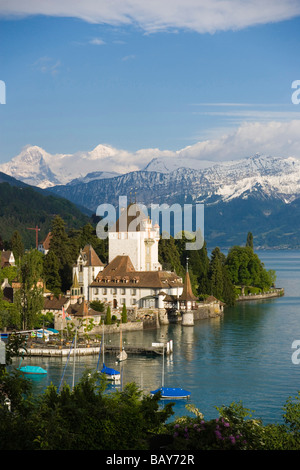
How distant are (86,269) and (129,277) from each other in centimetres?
538

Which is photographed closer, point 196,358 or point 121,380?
point 121,380

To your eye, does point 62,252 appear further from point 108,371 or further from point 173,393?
point 173,393

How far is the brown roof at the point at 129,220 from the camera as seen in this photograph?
8669cm

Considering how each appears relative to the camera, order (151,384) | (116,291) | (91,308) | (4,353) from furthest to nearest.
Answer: (116,291), (91,308), (151,384), (4,353)

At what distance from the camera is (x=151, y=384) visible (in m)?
46.3

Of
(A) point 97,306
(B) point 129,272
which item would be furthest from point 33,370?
(B) point 129,272

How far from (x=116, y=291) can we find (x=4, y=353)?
2233 inches

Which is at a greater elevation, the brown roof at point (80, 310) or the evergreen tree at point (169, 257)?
the evergreen tree at point (169, 257)

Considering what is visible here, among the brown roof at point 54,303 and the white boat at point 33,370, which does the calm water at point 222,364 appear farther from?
the brown roof at point 54,303

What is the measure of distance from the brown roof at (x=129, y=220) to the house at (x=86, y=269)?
15.6ft

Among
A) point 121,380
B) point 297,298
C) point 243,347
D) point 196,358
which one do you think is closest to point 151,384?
point 121,380

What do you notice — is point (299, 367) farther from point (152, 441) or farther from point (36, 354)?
point (152, 441)

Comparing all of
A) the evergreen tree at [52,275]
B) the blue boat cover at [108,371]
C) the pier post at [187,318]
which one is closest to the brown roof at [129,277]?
the evergreen tree at [52,275]

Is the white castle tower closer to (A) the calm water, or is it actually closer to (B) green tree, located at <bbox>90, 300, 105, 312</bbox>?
(B) green tree, located at <bbox>90, 300, 105, 312</bbox>
